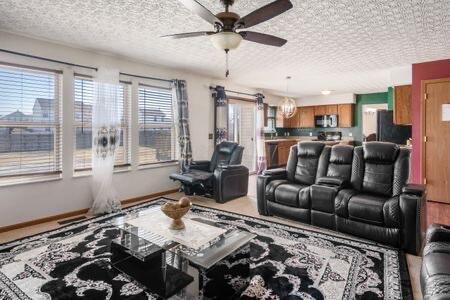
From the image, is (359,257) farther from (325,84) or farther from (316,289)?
(325,84)

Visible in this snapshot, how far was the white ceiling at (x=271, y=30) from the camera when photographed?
2631 mm

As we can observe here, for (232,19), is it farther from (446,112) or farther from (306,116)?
(306,116)

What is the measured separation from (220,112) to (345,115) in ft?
15.0

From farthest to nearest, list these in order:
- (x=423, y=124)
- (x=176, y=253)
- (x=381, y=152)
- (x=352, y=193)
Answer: (x=423, y=124), (x=381, y=152), (x=352, y=193), (x=176, y=253)

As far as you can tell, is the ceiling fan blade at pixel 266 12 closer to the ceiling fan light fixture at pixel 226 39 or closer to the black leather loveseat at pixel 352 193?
the ceiling fan light fixture at pixel 226 39

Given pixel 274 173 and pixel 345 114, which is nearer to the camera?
pixel 274 173

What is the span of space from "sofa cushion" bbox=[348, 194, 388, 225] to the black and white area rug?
0.26m

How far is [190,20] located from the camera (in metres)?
2.96

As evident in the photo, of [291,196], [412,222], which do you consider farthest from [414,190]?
[291,196]

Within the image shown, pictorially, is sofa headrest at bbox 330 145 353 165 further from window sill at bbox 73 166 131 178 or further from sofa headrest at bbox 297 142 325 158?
window sill at bbox 73 166 131 178

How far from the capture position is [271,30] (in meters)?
3.22

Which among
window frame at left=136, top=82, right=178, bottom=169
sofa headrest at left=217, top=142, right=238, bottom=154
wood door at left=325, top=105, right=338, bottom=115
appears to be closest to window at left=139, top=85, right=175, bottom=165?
window frame at left=136, top=82, right=178, bottom=169

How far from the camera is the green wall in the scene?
26.5 feet

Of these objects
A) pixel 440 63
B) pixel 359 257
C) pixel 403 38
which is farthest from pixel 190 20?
pixel 440 63
